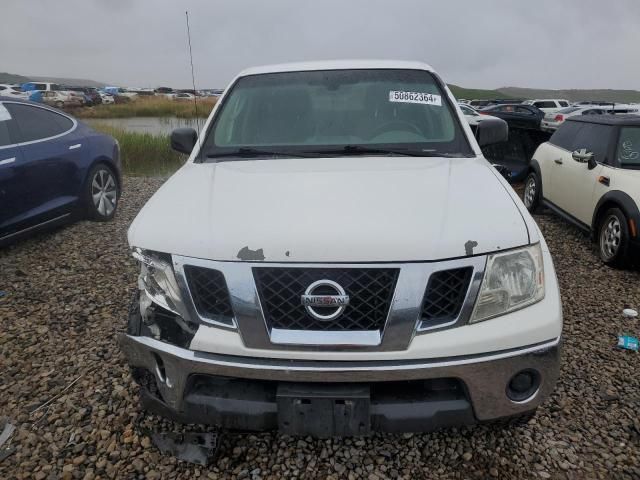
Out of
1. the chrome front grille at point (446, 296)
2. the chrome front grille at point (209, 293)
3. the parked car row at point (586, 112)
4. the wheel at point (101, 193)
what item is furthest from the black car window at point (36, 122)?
the parked car row at point (586, 112)

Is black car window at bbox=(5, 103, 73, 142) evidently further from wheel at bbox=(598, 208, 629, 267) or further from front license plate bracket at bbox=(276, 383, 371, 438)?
wheel at bbox=(598, 208, 629, 267)

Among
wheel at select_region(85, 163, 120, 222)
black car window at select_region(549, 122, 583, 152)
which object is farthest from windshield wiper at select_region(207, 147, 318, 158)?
black car window at select_region(549, 122, 583, 152)

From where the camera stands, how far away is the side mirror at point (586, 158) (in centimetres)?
505

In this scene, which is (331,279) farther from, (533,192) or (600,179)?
(533,192)

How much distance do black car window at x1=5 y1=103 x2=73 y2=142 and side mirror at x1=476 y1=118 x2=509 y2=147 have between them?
430 centimetres

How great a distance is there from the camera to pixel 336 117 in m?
2.91

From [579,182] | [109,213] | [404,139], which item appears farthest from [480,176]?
[109,213]

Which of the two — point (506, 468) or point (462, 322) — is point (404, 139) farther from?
point (506, 468)

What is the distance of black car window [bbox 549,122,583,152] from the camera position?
19.1 ft

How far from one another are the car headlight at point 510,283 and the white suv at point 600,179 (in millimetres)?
3180

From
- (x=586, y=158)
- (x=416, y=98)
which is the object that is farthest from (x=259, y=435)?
(x=586, y=158)

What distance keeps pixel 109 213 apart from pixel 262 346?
489cm

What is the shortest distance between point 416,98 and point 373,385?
77.3 inches

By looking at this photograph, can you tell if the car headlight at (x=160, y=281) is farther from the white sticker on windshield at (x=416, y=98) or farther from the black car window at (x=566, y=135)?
the black car window at (x=566, y=135)
